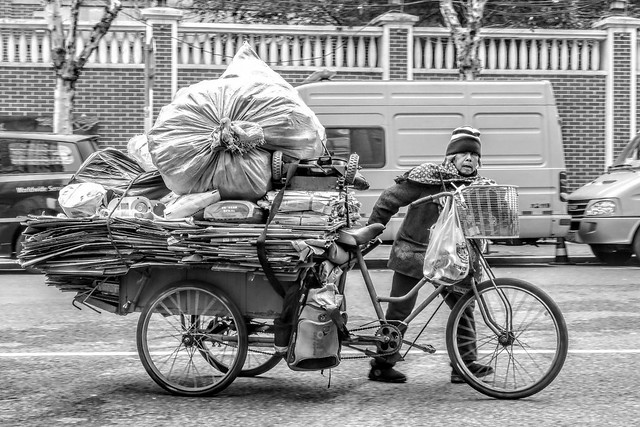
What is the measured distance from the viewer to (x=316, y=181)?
558 centimetres

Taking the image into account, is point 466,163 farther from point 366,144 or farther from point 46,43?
point 46,43

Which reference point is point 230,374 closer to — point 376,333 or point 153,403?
point 153,403

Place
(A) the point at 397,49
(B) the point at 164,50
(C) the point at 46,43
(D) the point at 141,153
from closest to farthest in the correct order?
1. (D) the point at 141,153
2. (C) the point at 46,43
3. (B) the point at 164,50
4. (A) the point at 397,49

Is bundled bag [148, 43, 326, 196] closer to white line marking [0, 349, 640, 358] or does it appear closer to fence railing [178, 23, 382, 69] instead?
white line marking [0, 349, 640, 358]

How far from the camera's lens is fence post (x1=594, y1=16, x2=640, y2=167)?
17891 millimetres

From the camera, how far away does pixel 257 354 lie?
605cm

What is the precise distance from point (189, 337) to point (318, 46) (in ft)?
40.2

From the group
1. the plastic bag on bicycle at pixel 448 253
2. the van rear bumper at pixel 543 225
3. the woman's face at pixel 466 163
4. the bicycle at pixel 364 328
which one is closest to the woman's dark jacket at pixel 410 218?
the woman's face at pixel 466 163


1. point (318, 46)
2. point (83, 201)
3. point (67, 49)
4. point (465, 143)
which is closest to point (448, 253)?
point (465, 143)

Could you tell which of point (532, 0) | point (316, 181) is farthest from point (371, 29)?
point (316, 181)

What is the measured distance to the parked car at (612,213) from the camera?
12961 millimetres

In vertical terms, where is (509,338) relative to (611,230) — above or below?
below

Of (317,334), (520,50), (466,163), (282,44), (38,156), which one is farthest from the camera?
(520,50)

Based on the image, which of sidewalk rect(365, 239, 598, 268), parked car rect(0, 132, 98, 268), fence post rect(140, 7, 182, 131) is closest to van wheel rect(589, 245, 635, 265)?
sidewalk rect(365, 239, 598, 268)
